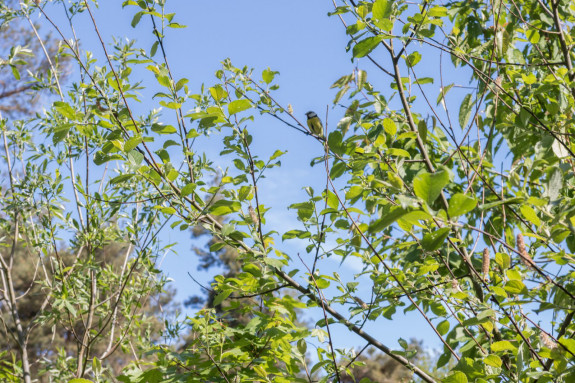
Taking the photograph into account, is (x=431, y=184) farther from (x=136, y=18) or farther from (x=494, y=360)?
(x=136, y=18)

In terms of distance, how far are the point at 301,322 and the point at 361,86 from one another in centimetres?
2140

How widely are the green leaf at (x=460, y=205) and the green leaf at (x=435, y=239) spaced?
2.4 inches

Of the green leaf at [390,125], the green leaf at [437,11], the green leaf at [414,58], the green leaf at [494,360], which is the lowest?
the green leaf at [494,360]

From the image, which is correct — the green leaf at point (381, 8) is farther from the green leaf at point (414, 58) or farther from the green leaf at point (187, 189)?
the green leaf at point (187, 189)

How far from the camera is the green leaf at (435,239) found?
109 centimetres

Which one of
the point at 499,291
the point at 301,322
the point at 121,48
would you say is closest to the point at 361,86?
the point at 499,291

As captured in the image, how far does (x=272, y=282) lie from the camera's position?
194 cm

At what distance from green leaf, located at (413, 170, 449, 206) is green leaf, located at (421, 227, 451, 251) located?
12 centimetres

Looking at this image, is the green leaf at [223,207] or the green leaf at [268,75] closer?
the green leaf at [223,207]

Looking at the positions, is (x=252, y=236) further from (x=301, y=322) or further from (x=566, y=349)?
(x=301, y=322)

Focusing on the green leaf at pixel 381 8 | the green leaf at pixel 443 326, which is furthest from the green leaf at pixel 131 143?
the green leaf at pixel 443 326

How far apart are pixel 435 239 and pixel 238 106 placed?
1032mm

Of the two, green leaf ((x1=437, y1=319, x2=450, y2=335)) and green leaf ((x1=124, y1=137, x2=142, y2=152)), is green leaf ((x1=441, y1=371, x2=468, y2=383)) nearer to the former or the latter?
green leaf ((x1=437, y1=319, x2=450, y2=335))

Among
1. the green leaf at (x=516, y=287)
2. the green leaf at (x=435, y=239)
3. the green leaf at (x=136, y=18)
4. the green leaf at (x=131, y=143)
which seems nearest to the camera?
the green leaf at (x=435, y=239)
